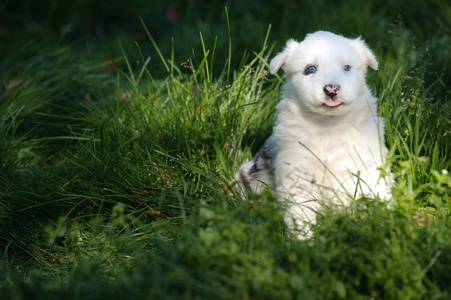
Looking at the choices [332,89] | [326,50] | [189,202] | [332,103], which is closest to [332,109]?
[332,103]

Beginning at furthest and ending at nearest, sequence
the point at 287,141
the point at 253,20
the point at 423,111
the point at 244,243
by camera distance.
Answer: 1. the point at 253,20
2. the point at 423,111
3. the point at 287,141
4. the point at 244,243

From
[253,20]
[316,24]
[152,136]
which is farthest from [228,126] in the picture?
[253,20]

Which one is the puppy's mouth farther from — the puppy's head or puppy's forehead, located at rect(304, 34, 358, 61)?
puppy's forehead, located at rect(304, 34, 358, 61)

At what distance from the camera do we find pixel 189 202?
3.91 metres

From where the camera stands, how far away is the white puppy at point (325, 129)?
3650 millimetres

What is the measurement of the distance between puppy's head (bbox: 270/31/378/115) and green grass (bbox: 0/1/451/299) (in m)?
0.57

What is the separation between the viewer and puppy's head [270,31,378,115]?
3.61m

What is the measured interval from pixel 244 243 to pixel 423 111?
2587 mm

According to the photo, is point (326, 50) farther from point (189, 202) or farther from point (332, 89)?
point (189, 202)

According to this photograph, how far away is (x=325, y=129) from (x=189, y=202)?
1.20 meters

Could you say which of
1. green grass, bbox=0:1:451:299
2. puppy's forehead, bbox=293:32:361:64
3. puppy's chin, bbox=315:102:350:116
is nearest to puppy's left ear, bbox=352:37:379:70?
puppy's forehead, bbox=293:32:361:64

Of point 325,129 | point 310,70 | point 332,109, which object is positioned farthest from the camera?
point 325,129

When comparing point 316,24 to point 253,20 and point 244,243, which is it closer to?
point 253,20

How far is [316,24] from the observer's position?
6887mm
